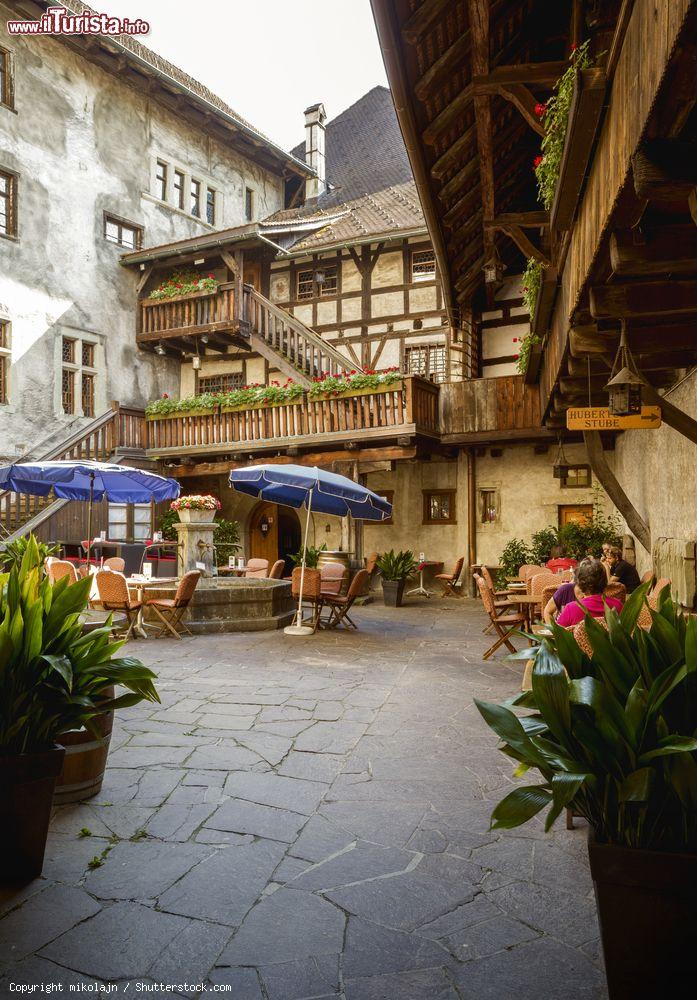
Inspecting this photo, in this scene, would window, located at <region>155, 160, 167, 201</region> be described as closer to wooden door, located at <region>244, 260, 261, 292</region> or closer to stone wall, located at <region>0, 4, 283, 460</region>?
stone wall, located at <region>0, 4, 283, 460</region>

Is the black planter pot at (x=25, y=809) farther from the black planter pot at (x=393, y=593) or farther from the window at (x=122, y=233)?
the window at (x=122, y=233)

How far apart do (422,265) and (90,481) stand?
998 cm

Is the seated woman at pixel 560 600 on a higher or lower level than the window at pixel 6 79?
lower

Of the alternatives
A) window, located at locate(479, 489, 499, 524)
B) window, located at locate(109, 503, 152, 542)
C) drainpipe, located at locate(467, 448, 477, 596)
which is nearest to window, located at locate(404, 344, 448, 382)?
drainpipe, located at locate(467, 448, 477, 596)

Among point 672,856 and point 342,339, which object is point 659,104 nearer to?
point 672,856

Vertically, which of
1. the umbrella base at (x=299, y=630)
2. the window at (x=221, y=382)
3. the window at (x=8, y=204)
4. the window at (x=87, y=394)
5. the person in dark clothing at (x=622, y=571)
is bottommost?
the umbrella base at (x=299, y=630)

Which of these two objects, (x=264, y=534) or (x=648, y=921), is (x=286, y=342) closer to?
(x=264, y=534)

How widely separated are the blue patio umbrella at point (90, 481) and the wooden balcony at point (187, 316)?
643 centimetres

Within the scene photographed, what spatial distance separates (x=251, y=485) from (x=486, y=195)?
5.50 m

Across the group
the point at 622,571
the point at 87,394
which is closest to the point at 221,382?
the point at 87,394

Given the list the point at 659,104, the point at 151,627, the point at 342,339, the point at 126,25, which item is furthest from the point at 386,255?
the point at 659,104

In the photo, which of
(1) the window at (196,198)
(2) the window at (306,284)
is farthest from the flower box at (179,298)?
(1) the window at (196,198)

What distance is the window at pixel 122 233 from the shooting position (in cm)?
1906

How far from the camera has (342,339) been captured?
1794 centimetres
